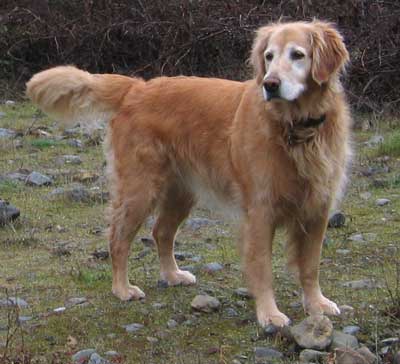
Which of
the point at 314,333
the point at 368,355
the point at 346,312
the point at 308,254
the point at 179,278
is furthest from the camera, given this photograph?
the point at 179,278

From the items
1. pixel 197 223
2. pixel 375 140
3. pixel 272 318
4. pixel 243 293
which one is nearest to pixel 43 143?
pixel 197 223

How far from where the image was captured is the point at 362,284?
561 centimetres

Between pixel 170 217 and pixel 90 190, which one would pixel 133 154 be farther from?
pixel 90 190

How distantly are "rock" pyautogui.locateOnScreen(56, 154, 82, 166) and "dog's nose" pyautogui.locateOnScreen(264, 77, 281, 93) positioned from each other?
483cm

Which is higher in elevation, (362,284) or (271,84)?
(271,84)

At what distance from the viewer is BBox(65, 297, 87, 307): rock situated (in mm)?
5482

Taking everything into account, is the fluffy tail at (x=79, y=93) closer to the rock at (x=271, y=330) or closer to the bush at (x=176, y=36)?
the rock at (x=271, y=330)

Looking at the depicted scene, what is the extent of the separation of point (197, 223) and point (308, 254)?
205 centimetres

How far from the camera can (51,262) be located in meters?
6.39

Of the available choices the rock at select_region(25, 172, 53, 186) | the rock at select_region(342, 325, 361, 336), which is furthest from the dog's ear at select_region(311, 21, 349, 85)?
the rock at select_region(25, 172, 53, 186)

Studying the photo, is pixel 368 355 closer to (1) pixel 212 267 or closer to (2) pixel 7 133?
(1) pixel 212 267

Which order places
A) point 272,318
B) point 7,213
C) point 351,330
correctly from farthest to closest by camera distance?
point 7,213
point 272,318
point 351,330

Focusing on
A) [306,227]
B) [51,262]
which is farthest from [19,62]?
[306,227]

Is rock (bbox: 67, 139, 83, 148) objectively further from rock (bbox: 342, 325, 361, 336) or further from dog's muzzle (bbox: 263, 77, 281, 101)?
rock (bbox: 342, 325, 361, 336)
